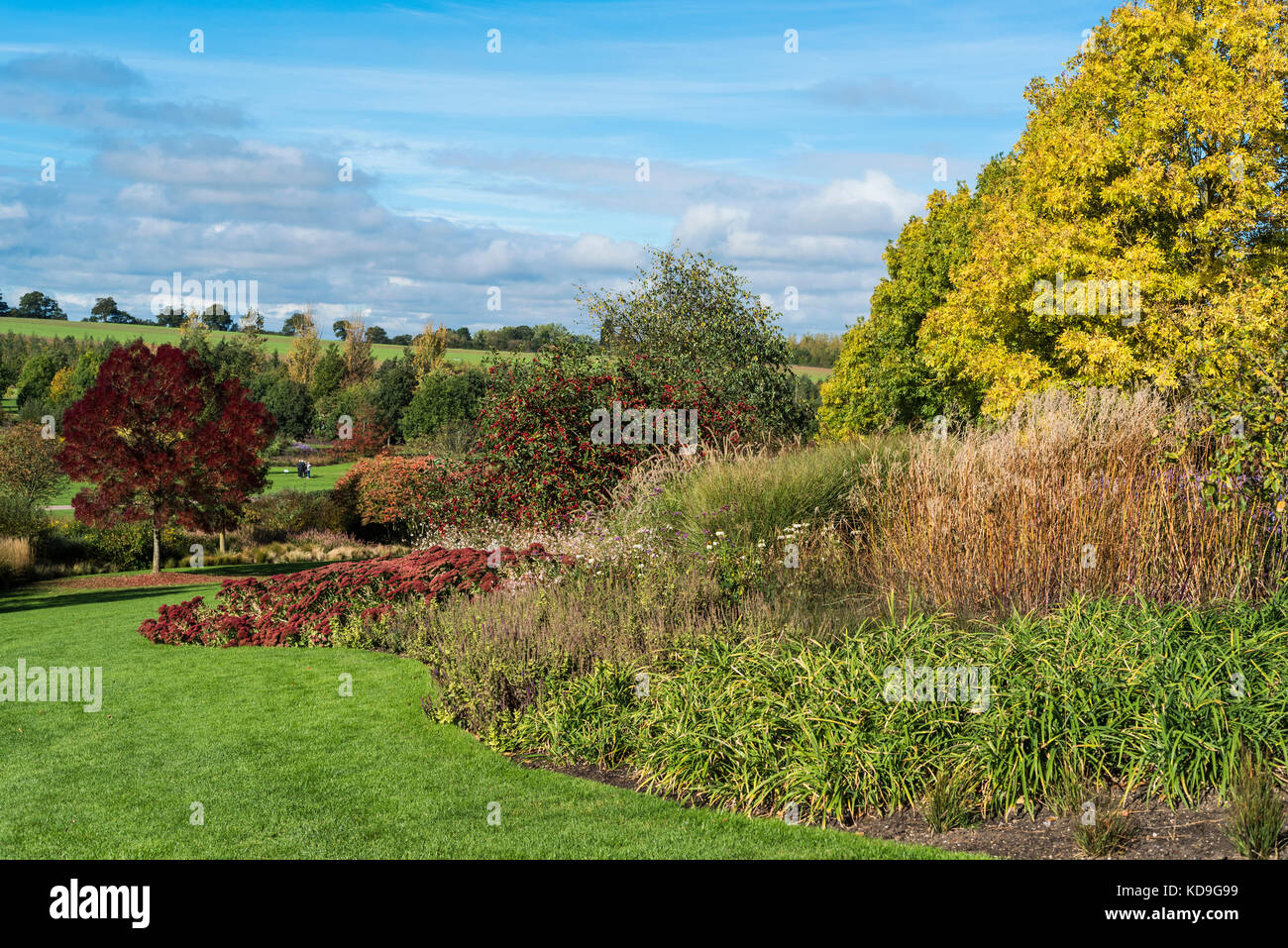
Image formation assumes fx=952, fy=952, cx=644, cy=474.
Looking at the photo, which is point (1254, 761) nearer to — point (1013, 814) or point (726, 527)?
point (1013, 814)

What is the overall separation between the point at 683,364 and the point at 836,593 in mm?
11922

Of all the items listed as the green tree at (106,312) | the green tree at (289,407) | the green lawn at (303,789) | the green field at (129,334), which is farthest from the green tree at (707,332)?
the green tree at (106,312)

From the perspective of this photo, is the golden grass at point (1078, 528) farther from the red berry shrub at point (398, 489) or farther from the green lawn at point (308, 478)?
the green lawn at point (308, 478)

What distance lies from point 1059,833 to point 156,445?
1882cm

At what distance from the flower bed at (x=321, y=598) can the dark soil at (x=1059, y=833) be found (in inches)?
223

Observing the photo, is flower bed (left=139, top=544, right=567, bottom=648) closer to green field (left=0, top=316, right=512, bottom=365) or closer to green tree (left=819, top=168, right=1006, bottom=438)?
green tree (left=819, top=168, right=1006, bottom=438)

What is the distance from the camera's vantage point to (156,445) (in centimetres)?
1902

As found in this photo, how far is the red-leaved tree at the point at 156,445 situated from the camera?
1861 centimetres

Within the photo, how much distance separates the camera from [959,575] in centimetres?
734

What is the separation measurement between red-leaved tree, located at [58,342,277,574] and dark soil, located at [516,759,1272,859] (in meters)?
17.3

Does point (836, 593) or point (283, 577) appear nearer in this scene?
point (836, 593)

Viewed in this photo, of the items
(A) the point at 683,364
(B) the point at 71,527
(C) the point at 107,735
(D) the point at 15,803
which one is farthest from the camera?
(B) the point at 71,527

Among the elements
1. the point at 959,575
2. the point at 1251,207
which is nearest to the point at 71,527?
the point at 959,575

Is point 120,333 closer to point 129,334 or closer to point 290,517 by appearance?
point 129,334
